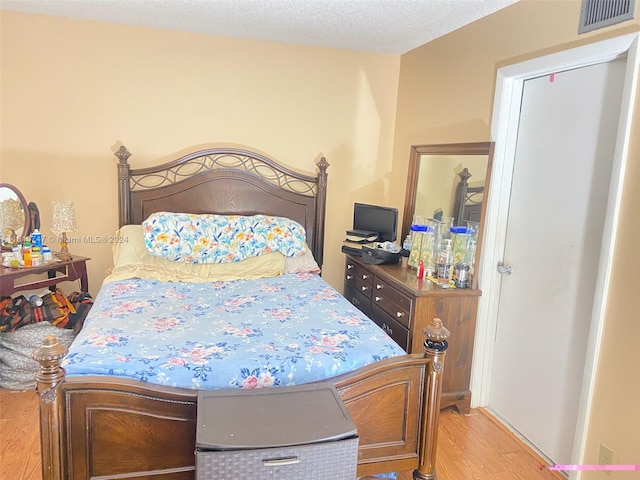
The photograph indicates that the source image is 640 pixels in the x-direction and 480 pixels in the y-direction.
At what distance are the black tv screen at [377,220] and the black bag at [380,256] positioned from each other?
6.8 inches

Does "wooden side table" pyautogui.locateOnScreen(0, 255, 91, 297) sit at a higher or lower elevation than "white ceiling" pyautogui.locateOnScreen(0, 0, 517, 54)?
lower

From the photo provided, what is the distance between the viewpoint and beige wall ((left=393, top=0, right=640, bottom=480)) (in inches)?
74.9

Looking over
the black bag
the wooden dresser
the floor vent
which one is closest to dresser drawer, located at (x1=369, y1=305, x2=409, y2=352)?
the wooden dresser

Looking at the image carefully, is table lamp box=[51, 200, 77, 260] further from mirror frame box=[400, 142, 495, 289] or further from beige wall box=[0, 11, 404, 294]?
mirror frame box=[400, 142, 495, 289]

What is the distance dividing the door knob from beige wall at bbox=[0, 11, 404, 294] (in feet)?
4.11

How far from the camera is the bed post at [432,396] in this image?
77.0 inches

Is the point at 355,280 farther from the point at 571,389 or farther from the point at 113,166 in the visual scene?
the point at 113,166

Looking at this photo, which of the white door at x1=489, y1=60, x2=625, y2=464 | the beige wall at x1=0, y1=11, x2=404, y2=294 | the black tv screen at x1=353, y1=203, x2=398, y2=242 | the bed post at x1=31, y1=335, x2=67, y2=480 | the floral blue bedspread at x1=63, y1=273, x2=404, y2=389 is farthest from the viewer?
the black tv screen at x1=353, y1=203, x2=398, y2=242

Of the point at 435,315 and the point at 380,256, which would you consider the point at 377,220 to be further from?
the point at 435,315

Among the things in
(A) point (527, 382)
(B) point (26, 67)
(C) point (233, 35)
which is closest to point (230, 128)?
(C) point (233, 35)

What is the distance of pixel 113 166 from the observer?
3463 millimetres

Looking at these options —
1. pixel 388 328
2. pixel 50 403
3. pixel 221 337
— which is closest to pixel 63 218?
pixel 221 337

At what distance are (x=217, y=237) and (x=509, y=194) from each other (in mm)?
1869

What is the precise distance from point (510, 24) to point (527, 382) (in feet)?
6.36
